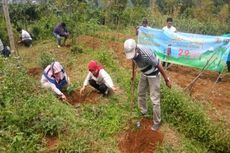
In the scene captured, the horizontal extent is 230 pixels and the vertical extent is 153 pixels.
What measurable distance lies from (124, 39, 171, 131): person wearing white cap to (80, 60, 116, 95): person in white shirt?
1.02 meters

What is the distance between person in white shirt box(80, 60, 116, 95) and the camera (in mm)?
6773

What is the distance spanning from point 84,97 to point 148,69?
2226 mm

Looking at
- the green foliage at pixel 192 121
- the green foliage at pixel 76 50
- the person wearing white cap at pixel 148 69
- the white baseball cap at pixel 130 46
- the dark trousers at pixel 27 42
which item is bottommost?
the dark trousers at pixel 27 42

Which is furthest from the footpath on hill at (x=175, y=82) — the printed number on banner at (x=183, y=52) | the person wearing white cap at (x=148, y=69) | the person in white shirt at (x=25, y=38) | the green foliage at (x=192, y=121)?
the person in white shirt at (x=25, y=38)

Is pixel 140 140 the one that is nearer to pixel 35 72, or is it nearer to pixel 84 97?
pixel 84 97

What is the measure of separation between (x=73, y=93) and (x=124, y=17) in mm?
9806

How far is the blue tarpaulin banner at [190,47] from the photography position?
27.0 ft

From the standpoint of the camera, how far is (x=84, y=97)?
7328mm

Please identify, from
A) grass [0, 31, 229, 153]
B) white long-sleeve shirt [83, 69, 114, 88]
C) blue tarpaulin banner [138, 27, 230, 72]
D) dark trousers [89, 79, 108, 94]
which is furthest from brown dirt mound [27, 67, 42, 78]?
blue tarpaulin banner [138, 27, 230, 72]

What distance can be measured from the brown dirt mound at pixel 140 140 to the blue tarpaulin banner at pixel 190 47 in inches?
104

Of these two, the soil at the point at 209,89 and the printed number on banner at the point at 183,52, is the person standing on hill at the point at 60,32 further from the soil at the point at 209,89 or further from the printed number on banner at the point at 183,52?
the printed number on banner at the point at 183,52

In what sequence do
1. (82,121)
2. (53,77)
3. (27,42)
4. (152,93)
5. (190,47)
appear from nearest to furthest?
(152,93) < (82,121) < (53,77) < (190,47) < (27,42)

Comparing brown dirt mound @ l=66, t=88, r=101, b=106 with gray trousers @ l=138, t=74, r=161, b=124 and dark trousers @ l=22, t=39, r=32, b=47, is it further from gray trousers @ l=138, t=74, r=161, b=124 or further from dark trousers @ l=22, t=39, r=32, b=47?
dark trousers @ l=22, t=39, r=32, b=47

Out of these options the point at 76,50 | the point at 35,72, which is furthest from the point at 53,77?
the point at 76,50
